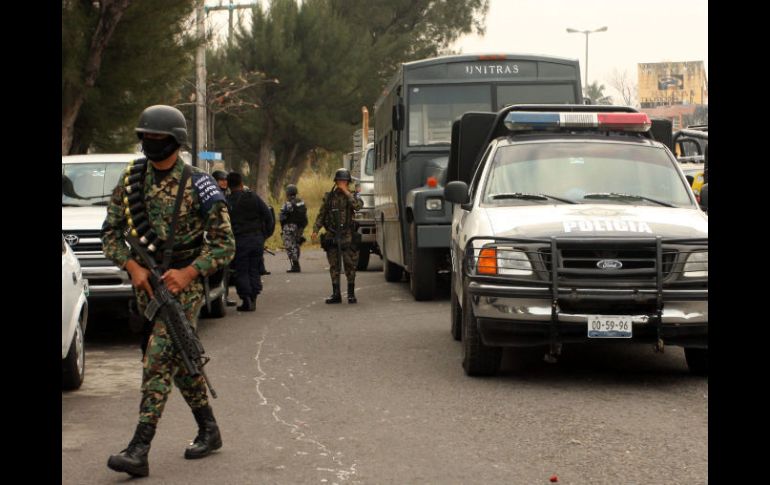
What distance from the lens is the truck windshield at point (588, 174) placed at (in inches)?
401

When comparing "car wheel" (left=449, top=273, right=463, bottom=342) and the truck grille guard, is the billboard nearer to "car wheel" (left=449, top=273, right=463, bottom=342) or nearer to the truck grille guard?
"car wheel" (left=449, top=273, right=463, bottom=342)

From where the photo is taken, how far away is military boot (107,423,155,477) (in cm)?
648

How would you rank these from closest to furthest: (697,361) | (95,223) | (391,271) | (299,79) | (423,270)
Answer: (697,361) < (95,223) < (423,270) < (391,271) < (299,79)

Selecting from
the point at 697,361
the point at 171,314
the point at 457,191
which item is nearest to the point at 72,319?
the point at 171,314

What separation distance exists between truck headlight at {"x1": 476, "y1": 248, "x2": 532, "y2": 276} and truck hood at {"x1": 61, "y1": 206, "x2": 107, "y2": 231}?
4.65m

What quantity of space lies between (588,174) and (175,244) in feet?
14.8

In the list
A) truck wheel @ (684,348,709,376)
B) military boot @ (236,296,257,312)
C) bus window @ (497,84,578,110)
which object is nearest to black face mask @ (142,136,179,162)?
truck wheel @ (684,348,709,376)

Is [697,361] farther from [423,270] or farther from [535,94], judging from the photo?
[535,94]

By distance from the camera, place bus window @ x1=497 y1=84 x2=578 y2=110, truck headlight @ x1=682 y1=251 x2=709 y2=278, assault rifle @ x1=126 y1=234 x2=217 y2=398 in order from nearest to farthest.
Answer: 1. assault rifle @ x1=126 y1=234 x2=217 y2=398
2. truck headlight @ x1=682 y1=251 x2=709 y2=278
3. bus window @ x1=497 y1=84 x2=578 y2=110

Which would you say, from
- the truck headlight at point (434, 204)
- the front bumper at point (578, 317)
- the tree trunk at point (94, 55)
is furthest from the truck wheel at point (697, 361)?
the tree trunk at point (94, 55)

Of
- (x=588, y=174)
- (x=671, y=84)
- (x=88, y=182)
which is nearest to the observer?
(x=588, y=174)

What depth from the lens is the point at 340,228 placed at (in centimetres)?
1669
